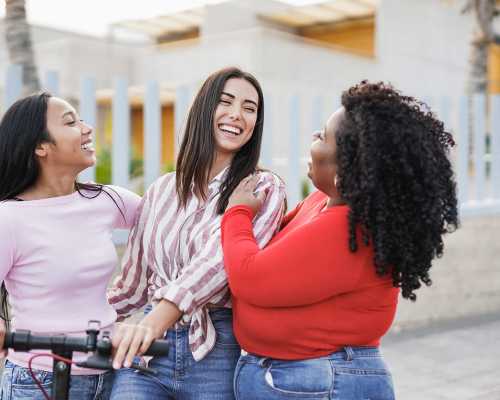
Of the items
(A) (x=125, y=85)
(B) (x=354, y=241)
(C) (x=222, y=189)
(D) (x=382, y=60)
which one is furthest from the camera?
(D) (x=382, y=60)

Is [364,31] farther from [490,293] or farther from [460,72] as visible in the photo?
[490,293]

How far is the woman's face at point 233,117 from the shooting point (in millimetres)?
2176

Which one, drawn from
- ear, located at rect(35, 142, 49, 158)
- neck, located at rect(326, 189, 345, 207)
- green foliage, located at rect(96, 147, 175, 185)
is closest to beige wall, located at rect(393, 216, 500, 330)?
green foliage, located at rect(96, 147, 175, 185)

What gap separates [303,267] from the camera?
5.82 feet

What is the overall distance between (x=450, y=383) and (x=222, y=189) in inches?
122

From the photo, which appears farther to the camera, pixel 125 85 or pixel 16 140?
pixel 125 85

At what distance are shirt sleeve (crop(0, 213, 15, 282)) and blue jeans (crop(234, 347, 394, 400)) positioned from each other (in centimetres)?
71

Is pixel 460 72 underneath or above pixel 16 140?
above

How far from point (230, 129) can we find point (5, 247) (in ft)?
2.45

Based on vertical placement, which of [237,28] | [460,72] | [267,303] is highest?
[237,28]

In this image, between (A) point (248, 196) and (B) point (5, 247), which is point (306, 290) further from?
(B) point (5, 247)

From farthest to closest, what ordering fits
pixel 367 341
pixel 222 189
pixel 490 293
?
pixel 490 293
pixel 222 189
pixel 367 341

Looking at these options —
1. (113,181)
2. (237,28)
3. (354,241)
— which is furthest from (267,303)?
(237,28)

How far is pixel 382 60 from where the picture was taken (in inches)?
649
